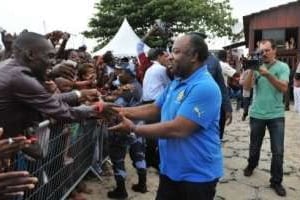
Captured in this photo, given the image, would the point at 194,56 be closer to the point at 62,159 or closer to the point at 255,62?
the point at 62,159

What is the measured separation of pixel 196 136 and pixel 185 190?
16.9 inches

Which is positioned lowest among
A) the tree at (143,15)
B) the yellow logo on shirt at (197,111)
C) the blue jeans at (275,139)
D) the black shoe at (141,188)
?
the black shoe at (141,188)

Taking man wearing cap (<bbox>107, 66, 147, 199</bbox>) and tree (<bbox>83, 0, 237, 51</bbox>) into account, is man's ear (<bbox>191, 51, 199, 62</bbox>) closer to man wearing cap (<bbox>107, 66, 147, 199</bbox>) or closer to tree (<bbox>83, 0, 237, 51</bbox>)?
man wearing cap (<bbox>107, 66, 147, 199</bbox>)

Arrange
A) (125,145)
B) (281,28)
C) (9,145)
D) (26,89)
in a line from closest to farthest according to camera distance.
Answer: (9,145) < (26,89) < (125,145) < (281,28)

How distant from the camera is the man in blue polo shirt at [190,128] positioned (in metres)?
3.89

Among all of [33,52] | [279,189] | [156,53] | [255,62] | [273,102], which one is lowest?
[279,189]

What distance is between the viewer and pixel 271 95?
7.08 meters

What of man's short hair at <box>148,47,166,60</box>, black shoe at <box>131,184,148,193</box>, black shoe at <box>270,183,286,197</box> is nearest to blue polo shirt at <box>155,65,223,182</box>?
black shoe at <box>131,184,148,193</box>

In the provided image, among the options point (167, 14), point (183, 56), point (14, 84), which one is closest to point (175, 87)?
point (183, 56)

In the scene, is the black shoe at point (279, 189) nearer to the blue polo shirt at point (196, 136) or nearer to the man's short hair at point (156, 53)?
the man's short hair at point (156, 53)

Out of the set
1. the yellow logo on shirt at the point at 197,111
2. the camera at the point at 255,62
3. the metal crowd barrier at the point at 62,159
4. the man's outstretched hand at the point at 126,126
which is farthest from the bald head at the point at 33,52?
the camera at the point at 255,62

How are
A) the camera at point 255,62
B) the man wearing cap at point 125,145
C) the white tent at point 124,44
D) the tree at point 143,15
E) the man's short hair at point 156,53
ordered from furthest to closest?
1. the tree at point 143,15
2. the white tent at point 124,44
3. the man's short hair at point 156,53
4. the camera at point 255,62
5. the man wearing cap at point 125,145

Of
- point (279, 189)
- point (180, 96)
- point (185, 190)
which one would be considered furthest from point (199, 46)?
point (279, 189)

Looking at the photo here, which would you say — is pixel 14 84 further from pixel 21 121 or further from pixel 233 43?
pixel 233 43
